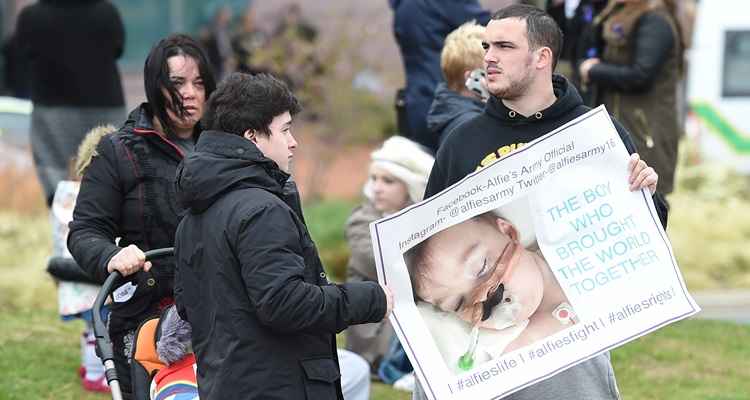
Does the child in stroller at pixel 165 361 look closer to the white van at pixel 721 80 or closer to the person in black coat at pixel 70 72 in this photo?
the person in black coat at pixel 70 72

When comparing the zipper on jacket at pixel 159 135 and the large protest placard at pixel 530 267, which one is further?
the zipper on jacket at pixel 159 135

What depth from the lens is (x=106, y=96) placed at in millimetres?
8609

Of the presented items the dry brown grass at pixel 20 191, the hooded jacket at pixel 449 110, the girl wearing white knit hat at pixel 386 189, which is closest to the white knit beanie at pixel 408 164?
the girl wearing white knit hat at pixel 386 189

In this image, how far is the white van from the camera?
14945 millimetres

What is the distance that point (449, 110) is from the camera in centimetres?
586

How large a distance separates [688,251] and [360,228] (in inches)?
199

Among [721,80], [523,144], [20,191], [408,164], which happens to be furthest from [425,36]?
[721,80]

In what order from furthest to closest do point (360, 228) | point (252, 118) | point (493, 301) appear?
point (360, 228) → point (493, 301) → point (252, 118)

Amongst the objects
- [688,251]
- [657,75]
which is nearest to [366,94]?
[688,251]

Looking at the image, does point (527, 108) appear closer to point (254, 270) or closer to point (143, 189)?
point (254, 270)

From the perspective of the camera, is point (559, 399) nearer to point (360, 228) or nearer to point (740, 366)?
point (360, 228)

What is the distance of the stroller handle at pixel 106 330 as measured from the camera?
432 centimetres

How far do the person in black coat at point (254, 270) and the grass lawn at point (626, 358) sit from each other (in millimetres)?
2917

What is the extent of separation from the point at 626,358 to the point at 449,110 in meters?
2.51
